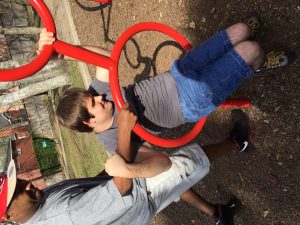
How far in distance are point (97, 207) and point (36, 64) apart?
100cm

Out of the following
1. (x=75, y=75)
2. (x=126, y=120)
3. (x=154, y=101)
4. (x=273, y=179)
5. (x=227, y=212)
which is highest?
(x=126, y=120)

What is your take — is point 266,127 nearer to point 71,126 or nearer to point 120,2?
point 71,126

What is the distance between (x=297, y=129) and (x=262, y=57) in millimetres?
643

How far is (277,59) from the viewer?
2.39 metres

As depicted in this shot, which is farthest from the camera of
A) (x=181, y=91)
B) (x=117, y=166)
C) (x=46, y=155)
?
(x=46, y=155)

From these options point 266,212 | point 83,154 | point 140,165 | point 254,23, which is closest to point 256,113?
point 254,23

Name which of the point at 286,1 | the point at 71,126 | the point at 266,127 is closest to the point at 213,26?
the point at 286,1

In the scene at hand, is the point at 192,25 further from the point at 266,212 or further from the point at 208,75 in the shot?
the point at 266,212

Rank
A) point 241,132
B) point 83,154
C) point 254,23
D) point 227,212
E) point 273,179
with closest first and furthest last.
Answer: point 254,23 < point 273,179 < point 241,132 < point 227,212 < point 83,154

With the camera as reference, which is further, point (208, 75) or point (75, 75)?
point (75, 75)

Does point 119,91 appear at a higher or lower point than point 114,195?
higher

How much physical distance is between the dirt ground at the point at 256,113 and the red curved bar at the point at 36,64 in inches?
58.8

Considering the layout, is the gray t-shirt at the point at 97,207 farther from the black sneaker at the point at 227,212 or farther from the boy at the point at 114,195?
the black sneaker at the point at 227,212

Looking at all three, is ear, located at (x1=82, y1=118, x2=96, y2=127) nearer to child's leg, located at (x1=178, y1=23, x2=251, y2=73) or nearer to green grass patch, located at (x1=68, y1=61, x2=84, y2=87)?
child's leg, located at (x1=178, y1=23, x2=251, y2=73)
